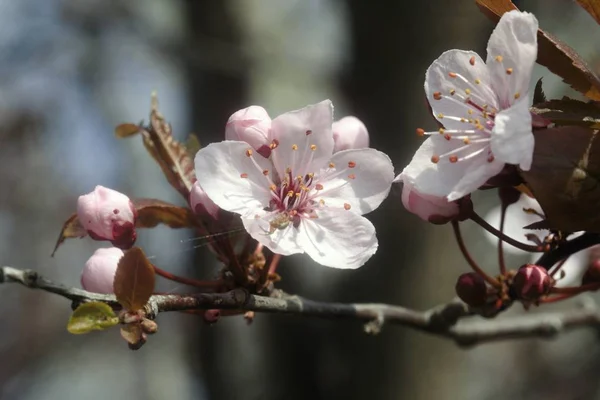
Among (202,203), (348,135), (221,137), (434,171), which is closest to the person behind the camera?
(434,171)

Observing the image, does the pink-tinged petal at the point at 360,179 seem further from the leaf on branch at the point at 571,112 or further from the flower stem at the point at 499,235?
the leaf on branch at the point at 571,112

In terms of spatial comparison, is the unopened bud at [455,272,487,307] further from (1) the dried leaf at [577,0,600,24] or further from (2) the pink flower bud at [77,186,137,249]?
(2) the pink flower bud at [77,186,137,249]

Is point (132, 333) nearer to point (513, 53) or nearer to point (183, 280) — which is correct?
point (183, 280)

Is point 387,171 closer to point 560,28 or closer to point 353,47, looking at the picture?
point 353,47

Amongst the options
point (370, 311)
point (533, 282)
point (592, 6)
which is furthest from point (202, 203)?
point (592, 6)

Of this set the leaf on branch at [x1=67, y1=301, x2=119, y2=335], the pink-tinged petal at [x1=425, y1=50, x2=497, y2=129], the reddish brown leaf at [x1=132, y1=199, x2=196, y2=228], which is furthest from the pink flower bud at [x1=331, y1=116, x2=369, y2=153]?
the leaf on branch at [x1=67, y1=301, x2=119, y2=335]

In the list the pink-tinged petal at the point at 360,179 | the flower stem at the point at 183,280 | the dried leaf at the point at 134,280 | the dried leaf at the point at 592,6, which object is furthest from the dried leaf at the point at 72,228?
the dried leaf at the point at 592,6
